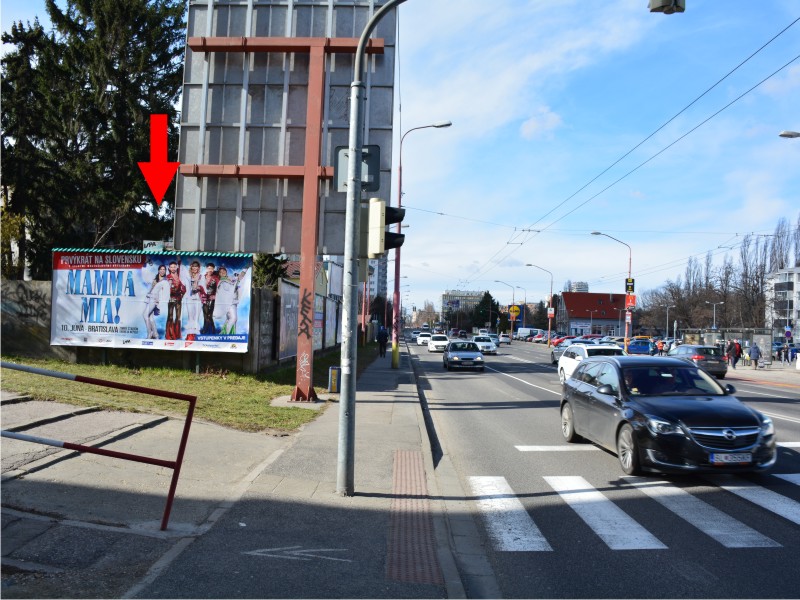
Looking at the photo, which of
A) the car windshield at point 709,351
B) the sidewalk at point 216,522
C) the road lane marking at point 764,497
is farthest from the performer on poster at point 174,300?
the car windshield at point 709,351

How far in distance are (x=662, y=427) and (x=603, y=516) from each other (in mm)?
1721

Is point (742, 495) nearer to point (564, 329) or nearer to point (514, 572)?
point (514, 572)

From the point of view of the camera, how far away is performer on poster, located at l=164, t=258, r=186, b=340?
17500 millimetres

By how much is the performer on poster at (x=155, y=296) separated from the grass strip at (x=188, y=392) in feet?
3.22

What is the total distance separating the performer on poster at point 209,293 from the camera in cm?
1745

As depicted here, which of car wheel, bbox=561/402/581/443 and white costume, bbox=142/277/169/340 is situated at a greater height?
white costume, bbox=142/277/169/340

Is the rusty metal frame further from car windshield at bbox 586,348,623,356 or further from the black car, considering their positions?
car windshield at bbox 586,348,623,356

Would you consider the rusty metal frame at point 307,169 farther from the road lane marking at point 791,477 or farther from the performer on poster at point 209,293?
the road lane marking at point 791,477

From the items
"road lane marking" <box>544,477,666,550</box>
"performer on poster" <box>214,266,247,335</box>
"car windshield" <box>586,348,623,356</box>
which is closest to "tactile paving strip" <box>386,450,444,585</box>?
"road lane marking" <box>544,477,666,550</box>

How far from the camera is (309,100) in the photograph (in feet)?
50.2

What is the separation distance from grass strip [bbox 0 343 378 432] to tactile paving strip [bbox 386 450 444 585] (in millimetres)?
3623

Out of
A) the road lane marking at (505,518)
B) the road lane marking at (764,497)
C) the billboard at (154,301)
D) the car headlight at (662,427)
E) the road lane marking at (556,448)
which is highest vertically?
the billboard at (154,301)

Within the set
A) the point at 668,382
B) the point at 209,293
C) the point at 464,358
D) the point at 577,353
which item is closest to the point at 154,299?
the point at 209,293

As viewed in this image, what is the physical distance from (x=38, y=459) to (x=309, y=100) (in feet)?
33.8
